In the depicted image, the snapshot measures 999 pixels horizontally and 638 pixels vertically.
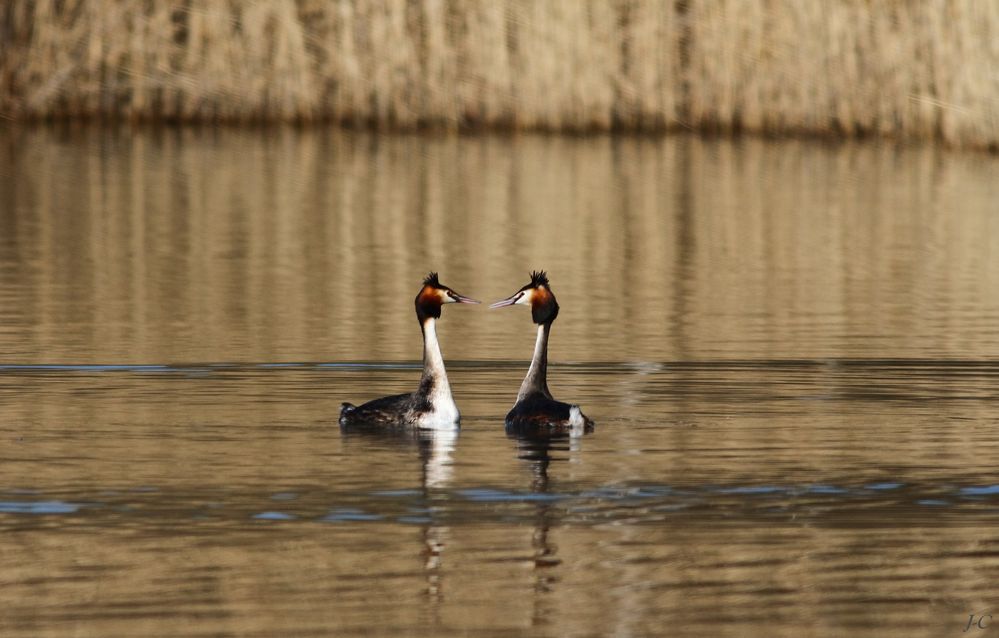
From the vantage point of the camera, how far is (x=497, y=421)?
9.15 m

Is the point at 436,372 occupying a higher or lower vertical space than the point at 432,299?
lower

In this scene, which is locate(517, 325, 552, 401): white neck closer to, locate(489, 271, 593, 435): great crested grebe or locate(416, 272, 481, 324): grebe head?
locate(489, 271, 593, 435): great crested grebe

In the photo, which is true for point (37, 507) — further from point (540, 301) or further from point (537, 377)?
point (540, 301)

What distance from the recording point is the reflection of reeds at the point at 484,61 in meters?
25.9

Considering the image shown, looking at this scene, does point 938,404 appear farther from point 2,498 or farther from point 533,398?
point 2,498

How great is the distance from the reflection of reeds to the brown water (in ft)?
20.7

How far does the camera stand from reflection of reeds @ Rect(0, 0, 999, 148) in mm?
25938

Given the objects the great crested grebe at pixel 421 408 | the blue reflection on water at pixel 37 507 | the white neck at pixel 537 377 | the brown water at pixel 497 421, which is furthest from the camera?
the white neck at pixel 537 377

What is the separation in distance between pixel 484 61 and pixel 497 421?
17246 mm

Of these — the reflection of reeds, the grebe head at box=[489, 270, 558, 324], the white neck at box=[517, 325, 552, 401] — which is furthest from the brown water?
the reflection of reeds

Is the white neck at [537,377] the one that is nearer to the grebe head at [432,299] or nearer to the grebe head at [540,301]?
the grebe head at [540,301]

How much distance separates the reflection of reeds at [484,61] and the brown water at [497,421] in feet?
20.7

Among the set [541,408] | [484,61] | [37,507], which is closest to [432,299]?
[541,408]

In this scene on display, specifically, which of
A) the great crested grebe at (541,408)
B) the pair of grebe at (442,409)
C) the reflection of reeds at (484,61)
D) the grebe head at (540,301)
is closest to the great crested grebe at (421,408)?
the pair of grebe at (442,409)
